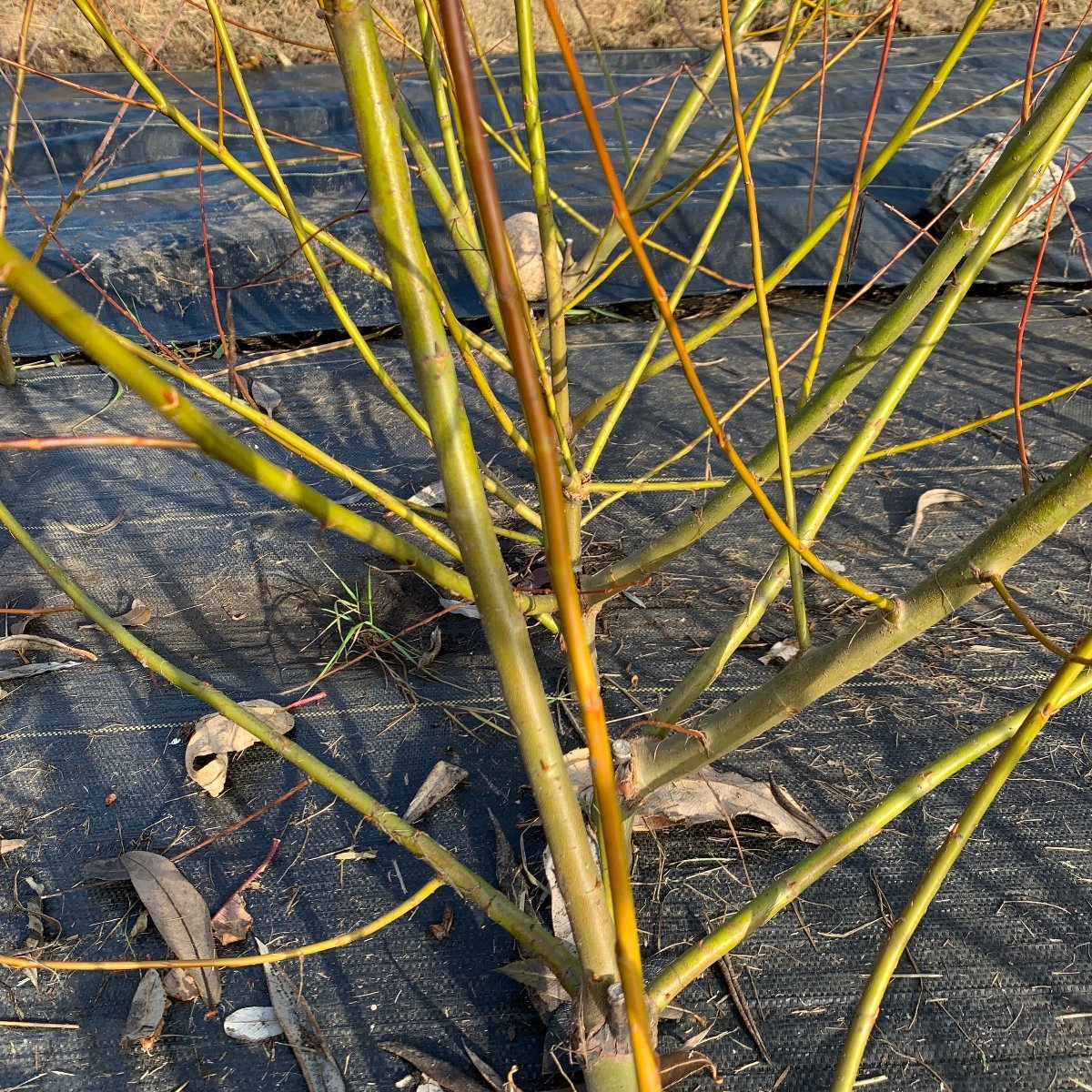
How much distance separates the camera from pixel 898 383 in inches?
35.0

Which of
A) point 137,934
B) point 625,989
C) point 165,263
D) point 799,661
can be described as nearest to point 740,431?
point 799,661

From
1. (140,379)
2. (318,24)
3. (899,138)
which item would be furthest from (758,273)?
(318,24)

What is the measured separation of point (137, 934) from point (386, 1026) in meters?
0.41

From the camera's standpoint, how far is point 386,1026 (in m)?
1.19

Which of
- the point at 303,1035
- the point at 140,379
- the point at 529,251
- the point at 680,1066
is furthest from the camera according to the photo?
the point at 529,251

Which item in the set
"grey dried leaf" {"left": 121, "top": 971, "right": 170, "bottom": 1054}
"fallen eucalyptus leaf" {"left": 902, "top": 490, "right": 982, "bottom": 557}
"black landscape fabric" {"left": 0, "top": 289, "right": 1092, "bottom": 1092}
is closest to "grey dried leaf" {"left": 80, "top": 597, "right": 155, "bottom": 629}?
"black landscape fabric" {"left": 0, "top": 289, "right": 1092, "bottom": 1092}

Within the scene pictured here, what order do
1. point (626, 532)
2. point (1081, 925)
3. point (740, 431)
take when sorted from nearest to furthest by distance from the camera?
point (1081, 925) → point (626, 532) → point (740, 431)

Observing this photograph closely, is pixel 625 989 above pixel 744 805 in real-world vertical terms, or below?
above

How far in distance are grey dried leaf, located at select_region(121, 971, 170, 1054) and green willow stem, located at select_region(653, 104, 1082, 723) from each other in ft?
2.74

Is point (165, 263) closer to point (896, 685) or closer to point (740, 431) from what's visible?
point (740, 431)

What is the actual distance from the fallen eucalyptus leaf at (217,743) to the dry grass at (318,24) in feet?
20.2

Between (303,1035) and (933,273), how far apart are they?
1168 mm

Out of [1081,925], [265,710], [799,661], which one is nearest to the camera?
Answer: [799,661]

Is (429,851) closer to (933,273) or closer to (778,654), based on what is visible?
(933,273)
